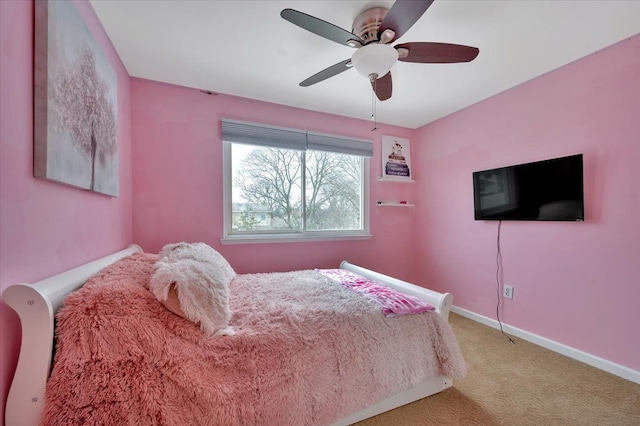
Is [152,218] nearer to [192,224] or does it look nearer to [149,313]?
[192,224]

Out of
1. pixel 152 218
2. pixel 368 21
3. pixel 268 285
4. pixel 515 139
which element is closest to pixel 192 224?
pixel 152 218

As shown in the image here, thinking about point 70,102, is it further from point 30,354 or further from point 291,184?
point 291,184

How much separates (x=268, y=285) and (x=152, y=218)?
1300mm

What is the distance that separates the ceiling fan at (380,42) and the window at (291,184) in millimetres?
1248

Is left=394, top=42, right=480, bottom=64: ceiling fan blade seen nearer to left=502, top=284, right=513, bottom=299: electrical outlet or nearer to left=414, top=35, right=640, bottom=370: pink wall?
left=414, top=35, right=640, bottom=370: pink wall

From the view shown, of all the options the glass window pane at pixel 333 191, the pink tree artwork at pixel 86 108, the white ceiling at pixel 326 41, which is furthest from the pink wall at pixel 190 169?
the pink tree artwork at pixel 86 108

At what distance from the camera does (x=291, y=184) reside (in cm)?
287

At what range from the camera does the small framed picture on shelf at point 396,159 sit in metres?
3.32

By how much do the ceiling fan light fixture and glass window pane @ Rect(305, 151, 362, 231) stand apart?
60.8 inches

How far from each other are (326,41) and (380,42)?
1.55 feet

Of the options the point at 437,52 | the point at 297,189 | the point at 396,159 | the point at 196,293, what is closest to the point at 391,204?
the point at 396,159

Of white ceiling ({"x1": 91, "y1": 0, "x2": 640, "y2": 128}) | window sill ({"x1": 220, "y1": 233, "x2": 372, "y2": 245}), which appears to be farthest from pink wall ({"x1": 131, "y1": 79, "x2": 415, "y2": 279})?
white ceiling ({"x1": 91, "y1": 0, "x2": 640, "y2": 128})

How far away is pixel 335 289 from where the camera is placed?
5.97ft

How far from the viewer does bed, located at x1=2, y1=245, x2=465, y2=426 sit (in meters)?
0.82
